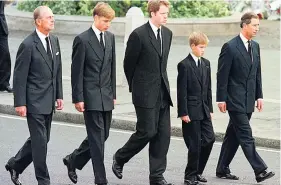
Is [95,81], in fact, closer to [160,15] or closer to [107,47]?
[107,47]

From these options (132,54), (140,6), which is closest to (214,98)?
(132,54)

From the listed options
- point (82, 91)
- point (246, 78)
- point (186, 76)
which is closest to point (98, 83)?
point (82, 91)

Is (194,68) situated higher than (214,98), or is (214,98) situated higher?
(194,68)

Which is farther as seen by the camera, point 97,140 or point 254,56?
point 254,56

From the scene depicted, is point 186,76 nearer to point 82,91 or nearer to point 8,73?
point 82,91

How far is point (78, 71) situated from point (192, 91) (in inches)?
50.8

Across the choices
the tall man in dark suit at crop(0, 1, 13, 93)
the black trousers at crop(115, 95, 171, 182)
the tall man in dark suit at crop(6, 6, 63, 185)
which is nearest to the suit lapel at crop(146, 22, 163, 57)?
the black trousers at crop(115, 95, 171, 182)

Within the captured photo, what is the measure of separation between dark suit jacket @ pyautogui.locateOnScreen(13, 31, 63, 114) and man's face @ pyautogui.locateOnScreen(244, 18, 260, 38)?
7.01ft

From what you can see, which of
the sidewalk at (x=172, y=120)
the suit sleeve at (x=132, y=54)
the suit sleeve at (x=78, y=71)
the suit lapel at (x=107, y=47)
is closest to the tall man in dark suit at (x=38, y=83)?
the suit sleeve at (x=78, y=71)

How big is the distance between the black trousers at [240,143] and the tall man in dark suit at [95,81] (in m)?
1.44

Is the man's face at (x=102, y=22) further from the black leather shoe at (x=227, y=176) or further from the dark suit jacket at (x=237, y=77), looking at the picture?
the black leather shoe at (x=227, y=176)

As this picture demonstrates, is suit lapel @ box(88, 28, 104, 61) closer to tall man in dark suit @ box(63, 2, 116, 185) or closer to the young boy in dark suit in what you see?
tall man in dark suit @ box(63, 2, 116, 185)

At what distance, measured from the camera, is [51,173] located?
1130 cm

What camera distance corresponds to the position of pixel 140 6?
24203 millimetres
